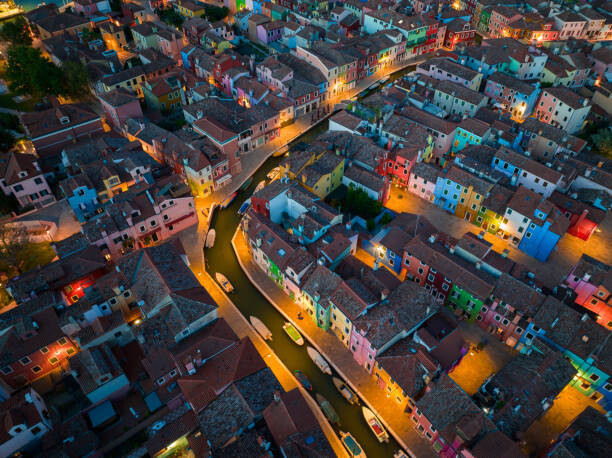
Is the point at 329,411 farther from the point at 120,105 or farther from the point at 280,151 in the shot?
the point at 120,105

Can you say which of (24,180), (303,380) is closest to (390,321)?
(303,380)

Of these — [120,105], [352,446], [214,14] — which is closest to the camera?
[352,446]

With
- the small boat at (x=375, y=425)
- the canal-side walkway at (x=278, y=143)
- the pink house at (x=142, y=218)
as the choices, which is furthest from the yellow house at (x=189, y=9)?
the small boat at (x=375, y=425)

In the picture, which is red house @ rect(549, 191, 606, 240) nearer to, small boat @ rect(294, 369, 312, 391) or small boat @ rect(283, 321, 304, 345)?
small boat @ rect(283, 321, 304, 345)

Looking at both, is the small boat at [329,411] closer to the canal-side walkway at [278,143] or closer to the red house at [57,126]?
the canal-side walkway at [278,143]

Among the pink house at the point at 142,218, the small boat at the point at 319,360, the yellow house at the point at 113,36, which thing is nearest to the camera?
the small boat at the point at 319,360
